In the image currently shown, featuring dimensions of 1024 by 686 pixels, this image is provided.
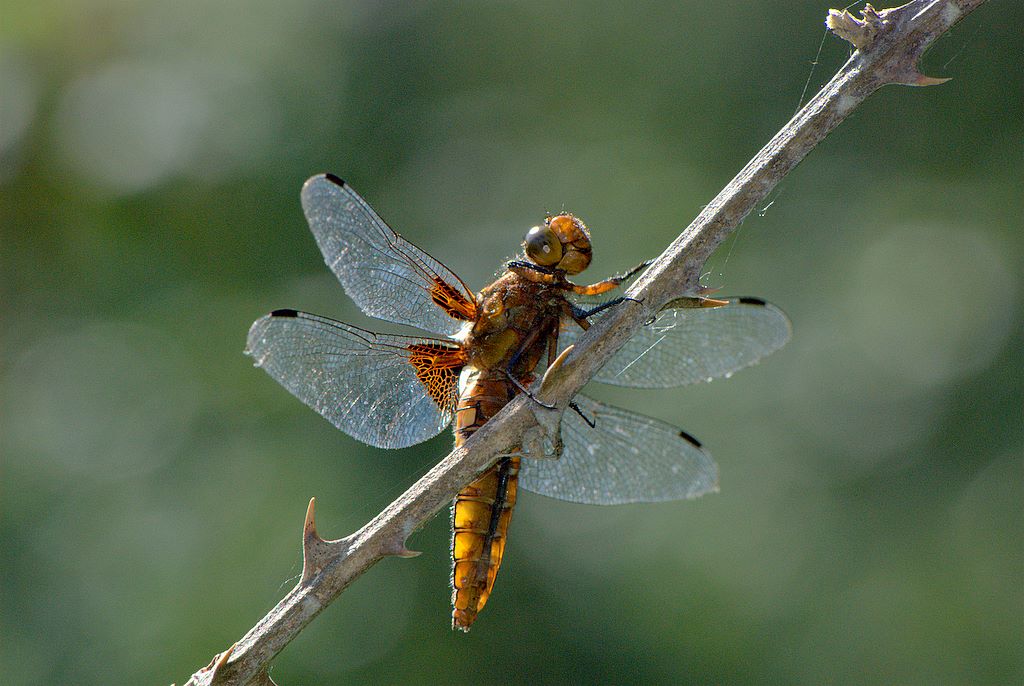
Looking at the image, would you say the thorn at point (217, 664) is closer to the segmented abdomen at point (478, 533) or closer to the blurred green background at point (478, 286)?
the segmented abdomen at point (478, 533)

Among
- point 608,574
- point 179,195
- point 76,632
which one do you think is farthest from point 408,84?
point 76,632

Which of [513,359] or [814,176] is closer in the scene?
[513,359]

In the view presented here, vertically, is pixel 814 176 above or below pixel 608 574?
above

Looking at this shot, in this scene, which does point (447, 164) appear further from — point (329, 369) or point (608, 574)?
point (329, 369)

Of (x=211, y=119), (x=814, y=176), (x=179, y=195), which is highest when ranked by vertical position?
(x=814, y=176)

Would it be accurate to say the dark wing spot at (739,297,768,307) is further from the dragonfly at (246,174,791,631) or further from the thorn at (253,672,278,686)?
the thorn at (253,672,278,686)

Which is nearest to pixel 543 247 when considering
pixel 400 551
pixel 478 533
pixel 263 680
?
pixel 478 533

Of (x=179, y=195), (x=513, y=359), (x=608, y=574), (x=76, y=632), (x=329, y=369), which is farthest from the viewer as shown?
(x=179, y=195)
